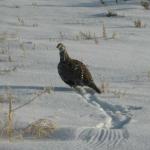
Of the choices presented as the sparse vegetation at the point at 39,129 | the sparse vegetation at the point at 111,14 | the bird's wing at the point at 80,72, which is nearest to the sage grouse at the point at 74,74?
the bird's wing at the point at 80,72

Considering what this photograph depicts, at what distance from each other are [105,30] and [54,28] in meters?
0.74

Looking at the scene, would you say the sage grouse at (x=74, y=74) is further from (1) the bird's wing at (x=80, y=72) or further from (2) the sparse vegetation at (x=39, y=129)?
(2) the sparse vegetation at (x=39, y=129)

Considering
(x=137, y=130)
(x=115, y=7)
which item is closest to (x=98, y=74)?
(x=137, y=130)

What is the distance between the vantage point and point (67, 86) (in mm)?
6402

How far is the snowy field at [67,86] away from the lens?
14.6 ft

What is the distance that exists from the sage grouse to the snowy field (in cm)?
8

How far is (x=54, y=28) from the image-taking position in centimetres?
951

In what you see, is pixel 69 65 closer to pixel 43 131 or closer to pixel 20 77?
pixel 20 77

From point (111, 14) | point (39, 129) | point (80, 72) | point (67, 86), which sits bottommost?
point (111, 14)

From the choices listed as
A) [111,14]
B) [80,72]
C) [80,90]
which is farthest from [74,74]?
[111,14]

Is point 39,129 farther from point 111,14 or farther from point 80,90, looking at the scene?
point 111,14

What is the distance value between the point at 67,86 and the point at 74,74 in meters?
0.14

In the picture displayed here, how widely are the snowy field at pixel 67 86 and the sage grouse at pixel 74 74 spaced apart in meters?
0.08

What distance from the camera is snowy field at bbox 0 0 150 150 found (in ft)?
14.6
